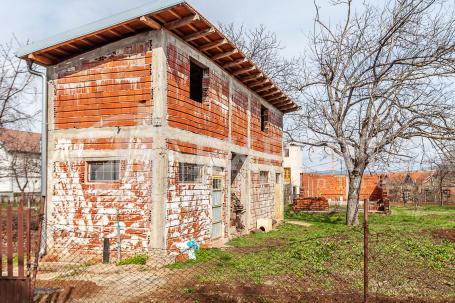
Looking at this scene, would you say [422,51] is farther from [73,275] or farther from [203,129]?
[73,275]

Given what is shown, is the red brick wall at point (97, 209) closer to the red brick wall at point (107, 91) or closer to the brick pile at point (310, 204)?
the red brick wall at point (107, 91)

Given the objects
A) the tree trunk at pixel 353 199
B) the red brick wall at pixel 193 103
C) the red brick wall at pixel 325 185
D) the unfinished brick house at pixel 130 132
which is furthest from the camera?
the red brick wall at pixel 325 185

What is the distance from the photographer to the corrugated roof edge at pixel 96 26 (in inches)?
340

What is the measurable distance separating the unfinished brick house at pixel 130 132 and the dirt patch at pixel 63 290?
1.99m

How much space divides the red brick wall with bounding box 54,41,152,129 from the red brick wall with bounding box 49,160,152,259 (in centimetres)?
115

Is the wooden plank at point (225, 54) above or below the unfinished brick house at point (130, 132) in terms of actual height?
above

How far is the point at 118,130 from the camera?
31.7ft

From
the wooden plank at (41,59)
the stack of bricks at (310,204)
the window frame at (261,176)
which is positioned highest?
the wooden plank at (41,59)

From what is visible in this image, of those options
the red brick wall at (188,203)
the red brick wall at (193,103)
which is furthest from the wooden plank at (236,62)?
the red brick wall at (188,203)

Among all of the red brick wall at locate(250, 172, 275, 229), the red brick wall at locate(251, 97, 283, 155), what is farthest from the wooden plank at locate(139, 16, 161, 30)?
the red brick wall at locate(250, 172, 275, 229)

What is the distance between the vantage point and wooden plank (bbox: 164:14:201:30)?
915 centimetres

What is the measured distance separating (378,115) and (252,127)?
18.1ft

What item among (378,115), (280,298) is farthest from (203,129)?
(378,115)

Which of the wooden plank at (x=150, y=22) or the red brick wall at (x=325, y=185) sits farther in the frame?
the red brick wall at (x=325, y=185)
